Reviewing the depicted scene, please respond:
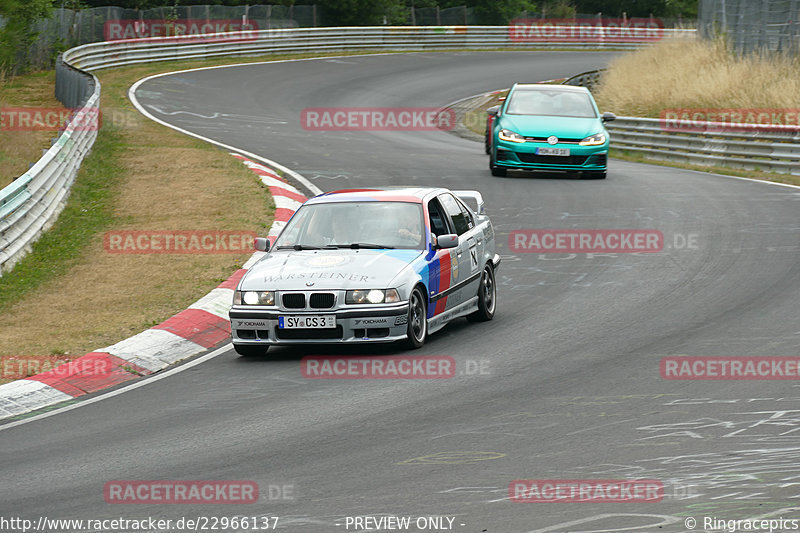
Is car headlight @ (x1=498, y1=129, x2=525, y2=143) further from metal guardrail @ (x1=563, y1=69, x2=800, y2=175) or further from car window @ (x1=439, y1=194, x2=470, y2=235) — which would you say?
car window @ (x1=439, y1=194, x2=470, y2=235)

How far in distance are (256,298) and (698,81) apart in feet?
76.5

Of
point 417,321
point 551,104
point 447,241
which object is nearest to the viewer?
point 417,321

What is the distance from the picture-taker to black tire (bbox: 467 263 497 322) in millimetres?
11484

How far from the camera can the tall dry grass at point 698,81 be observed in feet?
95.3

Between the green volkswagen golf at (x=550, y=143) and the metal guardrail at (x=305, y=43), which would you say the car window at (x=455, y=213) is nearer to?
the green volkswagen golf at (x=550, y=143)

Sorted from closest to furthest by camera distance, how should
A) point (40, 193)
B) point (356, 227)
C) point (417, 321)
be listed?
point (417, 321) → point (356, 227) → point (40, 193)

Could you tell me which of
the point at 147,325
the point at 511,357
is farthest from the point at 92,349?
the point at 511,357

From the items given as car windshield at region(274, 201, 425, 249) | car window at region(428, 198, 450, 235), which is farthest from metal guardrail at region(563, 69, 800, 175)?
car windshield at region(274, 201, 425, 249)

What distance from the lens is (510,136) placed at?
2167 cm

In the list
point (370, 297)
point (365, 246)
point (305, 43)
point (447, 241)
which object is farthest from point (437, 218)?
point (305, 43)

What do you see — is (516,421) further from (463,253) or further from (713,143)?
(713,143)

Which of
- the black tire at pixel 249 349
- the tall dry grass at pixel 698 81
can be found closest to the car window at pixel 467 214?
the black tire at pixel 249 349

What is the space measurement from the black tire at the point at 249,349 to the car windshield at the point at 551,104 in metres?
13.1

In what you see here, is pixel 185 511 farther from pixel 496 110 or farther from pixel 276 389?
pixel 496 110
